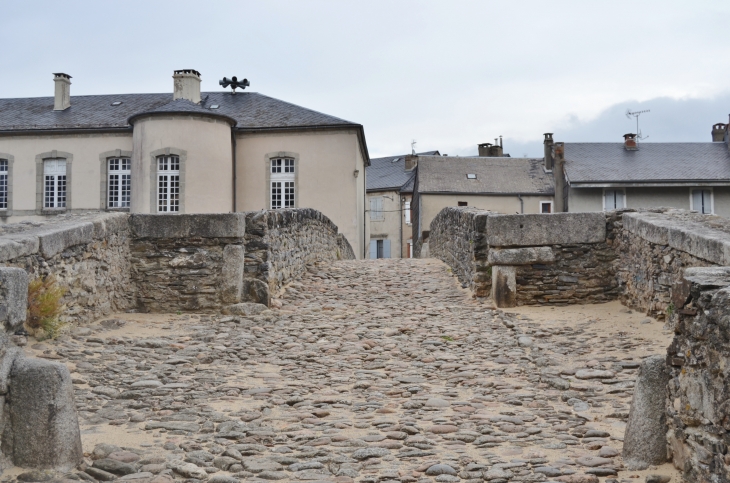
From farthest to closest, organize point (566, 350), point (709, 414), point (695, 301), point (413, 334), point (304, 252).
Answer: point (304, 252), point (413, 334), point (566, 350), point (695, 301), point (709, 414)

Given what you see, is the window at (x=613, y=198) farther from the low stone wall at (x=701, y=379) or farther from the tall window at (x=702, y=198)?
the low stone wall at (x=701, y=379)

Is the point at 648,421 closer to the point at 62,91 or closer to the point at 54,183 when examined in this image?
the point at 54,183

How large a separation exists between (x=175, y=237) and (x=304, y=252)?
10.8 feet

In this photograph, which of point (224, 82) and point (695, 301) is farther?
point (224, 82)

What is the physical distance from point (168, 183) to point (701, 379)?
67.8 feet

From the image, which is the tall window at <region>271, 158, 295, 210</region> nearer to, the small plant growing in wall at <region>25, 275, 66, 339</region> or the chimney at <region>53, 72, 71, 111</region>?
the chimney at <region>53, 72, 71, 111</region>

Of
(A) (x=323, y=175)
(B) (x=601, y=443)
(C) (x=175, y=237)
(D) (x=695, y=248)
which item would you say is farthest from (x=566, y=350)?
(A) (x=323, y=175)

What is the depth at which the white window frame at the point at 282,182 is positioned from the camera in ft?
76.6

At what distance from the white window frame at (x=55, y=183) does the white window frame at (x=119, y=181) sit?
1.62 m

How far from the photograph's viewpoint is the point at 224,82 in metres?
26.6

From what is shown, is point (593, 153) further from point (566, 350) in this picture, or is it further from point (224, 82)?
point (566, 350)

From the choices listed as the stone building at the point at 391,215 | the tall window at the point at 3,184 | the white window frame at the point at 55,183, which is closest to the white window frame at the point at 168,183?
the white window frame at the point at 55,183

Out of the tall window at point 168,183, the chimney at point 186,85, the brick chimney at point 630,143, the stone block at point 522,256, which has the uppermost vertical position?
the chimney at point 186,85

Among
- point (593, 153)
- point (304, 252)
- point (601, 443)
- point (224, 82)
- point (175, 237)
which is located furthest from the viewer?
point (593, 153)
